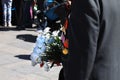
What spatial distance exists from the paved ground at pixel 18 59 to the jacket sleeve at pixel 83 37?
476 centimetres

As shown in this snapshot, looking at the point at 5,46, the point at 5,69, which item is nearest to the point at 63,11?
the point at 5,69

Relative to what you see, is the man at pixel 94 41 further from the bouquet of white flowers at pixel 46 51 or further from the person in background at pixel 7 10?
the person in background at pixel 7 10

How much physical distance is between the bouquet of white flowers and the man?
848mm

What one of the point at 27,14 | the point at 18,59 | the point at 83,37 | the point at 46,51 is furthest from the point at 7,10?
the point at 83,37

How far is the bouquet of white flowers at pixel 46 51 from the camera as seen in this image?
10.3 feet

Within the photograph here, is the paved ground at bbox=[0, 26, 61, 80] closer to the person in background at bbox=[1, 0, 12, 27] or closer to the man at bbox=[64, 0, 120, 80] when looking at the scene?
the person in background at bbox=[1, 0, 12, 27]

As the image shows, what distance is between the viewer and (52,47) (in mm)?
3213

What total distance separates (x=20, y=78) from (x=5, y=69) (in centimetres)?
70

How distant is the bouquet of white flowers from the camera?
3.14m

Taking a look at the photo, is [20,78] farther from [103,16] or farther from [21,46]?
[103,16]

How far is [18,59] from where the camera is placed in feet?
27.3

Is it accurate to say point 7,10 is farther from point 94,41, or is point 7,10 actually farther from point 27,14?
point 94,41

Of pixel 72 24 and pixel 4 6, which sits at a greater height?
pixel 72 24

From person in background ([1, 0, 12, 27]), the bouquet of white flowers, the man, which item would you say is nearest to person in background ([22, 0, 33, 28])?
person in background ([1, 0, 12, 27])
